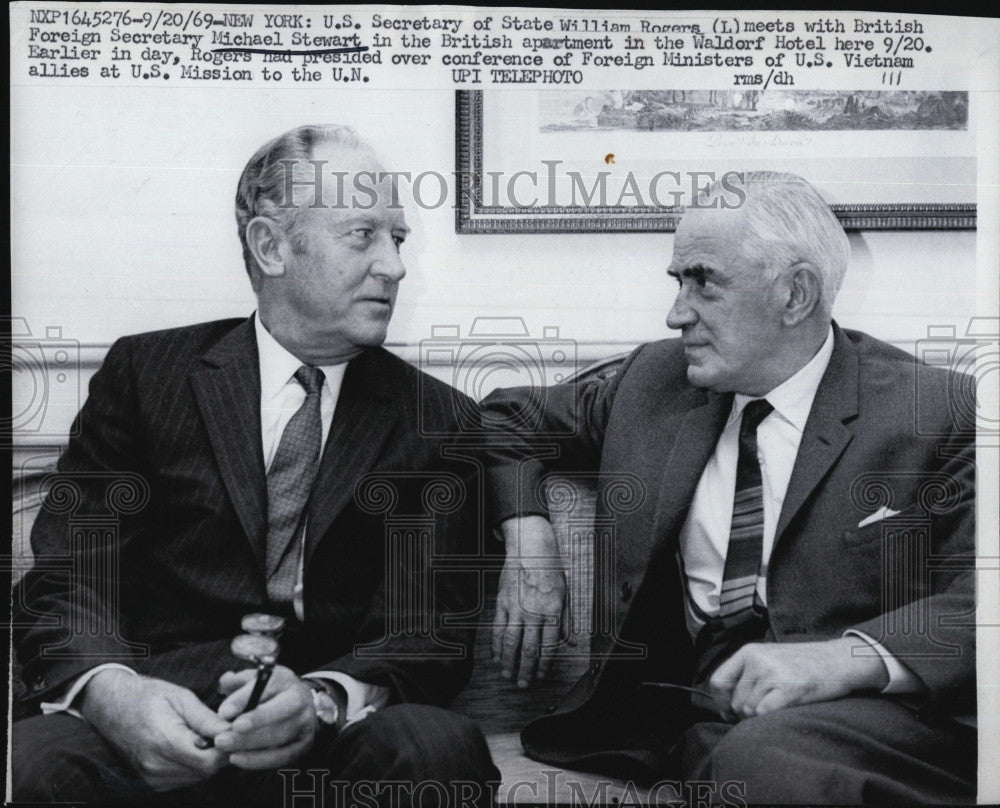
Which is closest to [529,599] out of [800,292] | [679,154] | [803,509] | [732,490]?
[732,490]

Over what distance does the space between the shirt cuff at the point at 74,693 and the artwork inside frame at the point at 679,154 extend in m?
1.06

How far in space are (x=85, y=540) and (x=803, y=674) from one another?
1.37 meters

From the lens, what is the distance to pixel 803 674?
212 cm

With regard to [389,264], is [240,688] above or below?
below

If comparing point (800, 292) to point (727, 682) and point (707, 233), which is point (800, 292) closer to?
point (707, 233)

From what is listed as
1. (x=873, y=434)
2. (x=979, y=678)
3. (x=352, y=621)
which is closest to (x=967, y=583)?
(x=979, y=678)

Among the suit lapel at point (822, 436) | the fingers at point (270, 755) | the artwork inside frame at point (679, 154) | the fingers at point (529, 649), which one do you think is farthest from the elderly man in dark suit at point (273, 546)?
the suit lapel at point (822, 436)

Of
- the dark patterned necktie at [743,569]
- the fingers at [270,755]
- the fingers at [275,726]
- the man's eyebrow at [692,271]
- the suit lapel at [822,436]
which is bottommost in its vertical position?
the fingers at [270,755]

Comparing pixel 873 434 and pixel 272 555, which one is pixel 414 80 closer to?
pixel 272 555

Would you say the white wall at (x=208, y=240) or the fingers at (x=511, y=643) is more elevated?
the white wall at (x=208, y=240)

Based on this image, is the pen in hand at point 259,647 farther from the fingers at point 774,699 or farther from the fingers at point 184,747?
the fingers at point 774,699

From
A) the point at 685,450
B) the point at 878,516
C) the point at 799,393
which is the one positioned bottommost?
the point at 878,516

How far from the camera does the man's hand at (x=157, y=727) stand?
2104 mm

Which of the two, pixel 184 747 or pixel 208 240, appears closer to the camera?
pixel 184 747
